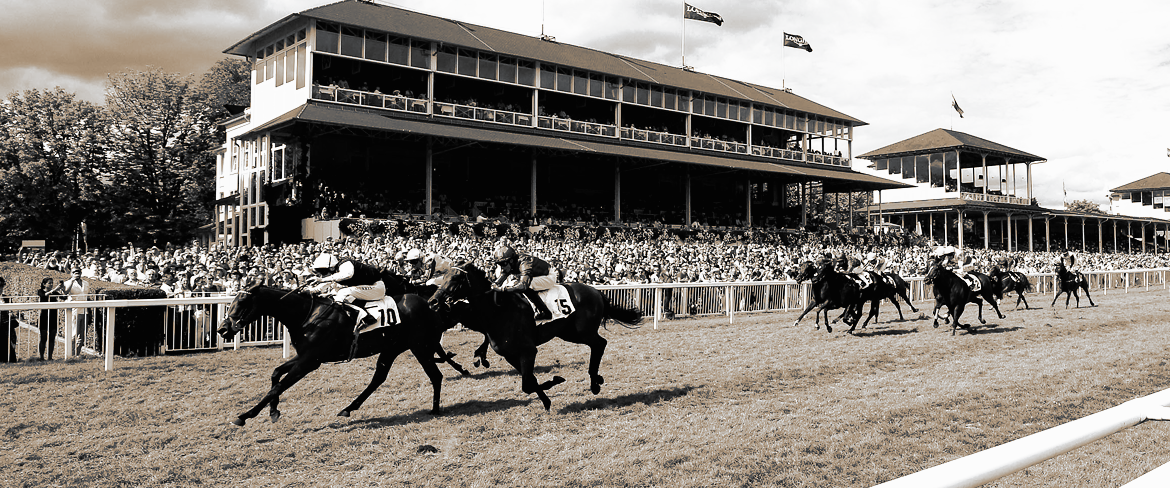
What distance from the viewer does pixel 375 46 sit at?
2812 cm

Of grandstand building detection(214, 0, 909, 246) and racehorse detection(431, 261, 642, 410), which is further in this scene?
grandstand building detection(214, 0, 909, 246)

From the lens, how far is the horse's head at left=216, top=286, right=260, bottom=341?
6207 mm

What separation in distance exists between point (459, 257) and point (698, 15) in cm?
2737

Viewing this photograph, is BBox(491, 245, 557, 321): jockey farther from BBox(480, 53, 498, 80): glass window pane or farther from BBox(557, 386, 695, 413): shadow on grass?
BBox(480, 53, 498, 80): glass window pane

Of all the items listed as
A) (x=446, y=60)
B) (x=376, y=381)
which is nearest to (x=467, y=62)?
(x=446, y=60)

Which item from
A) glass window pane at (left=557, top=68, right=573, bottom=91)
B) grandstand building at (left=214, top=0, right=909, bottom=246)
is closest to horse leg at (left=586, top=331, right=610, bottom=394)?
grandstand building at (left=214, top=0, right=909, bottom=246)

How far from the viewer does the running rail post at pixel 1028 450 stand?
1.45 m

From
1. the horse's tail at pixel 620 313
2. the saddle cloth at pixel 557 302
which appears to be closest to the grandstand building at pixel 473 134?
the horse's tail at pixel 620 313

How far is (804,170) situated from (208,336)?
3303 centimetres

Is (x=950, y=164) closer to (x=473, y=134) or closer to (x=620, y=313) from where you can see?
(x=473, y=134)

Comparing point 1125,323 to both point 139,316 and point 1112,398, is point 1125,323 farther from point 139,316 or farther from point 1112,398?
point 139,316

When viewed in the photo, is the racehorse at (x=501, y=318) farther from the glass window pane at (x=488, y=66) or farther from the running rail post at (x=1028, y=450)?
the glass window pane at (x=488, y=66)

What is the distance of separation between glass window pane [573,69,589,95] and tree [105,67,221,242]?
719 inches

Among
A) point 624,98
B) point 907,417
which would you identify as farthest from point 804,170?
point 907,417
